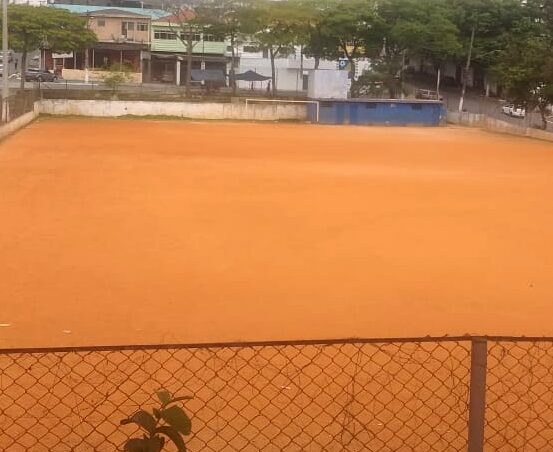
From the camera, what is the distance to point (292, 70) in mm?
59938

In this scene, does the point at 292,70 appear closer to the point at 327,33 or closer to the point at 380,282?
the point at 327,33

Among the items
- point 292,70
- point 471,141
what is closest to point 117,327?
point 471,141

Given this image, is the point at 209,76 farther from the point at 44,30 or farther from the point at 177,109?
the point at 177,109

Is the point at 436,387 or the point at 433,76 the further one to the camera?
the point at 433,76

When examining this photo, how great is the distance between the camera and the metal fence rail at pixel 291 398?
4.78 metres

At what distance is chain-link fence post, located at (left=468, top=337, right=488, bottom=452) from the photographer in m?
3.20

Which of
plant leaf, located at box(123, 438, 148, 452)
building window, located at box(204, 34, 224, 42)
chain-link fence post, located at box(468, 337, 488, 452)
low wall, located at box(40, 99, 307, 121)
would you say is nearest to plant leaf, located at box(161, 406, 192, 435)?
plant leaf, located at box(123, 438, 148, 452)

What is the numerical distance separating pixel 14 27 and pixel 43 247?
34970mm

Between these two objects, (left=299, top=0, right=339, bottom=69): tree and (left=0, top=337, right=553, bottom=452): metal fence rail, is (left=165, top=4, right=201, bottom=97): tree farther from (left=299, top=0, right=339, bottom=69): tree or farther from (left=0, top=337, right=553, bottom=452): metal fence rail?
(left=0, top=337, right=553, bottom=452): metal fence rail

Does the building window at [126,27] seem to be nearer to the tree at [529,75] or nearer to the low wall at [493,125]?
the low wall at [493,125]

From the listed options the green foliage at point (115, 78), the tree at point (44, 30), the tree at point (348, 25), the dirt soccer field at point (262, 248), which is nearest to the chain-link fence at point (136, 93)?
the green foliage at point (115, 78)

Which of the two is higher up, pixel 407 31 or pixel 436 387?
pixel 407 31

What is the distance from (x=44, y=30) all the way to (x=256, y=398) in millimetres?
41172

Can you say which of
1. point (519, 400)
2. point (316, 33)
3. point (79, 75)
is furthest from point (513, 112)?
point (519, 400)
